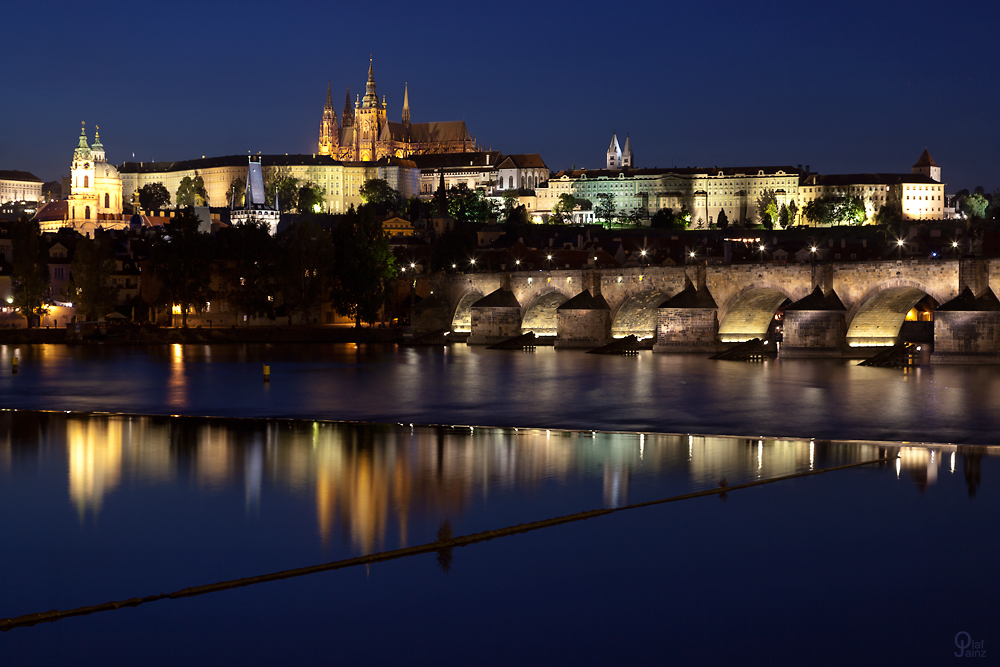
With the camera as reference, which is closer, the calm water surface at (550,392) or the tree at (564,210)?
the calm water surface at (550,392)

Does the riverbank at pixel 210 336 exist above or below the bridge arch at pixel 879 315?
Answer: below

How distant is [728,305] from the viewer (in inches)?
1946

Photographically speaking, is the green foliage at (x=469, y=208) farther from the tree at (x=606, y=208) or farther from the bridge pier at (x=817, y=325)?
the bridge pier at (x=817, y=325)

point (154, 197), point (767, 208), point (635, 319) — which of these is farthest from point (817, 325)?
point (154, 197)

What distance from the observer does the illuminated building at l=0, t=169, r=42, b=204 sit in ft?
621

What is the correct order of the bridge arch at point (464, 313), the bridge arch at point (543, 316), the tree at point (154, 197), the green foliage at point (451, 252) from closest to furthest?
the bridge arch at point (543, 316) < the bridge arch at point (464, 313) < the green foliage at point (451, 252) < the tree at point (154, 197)

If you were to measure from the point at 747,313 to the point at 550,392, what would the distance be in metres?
19.9

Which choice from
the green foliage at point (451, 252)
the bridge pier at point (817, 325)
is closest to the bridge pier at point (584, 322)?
the bridge pier at point (817, 325)

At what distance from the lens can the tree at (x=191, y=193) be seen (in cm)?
16214

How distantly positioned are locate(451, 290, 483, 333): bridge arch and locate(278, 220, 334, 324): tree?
7883mm

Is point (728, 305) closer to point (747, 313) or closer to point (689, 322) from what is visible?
point (747, 313)

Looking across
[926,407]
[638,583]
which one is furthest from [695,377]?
[638,583]

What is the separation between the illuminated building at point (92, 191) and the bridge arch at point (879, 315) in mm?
103332

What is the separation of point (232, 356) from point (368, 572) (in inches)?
1536
